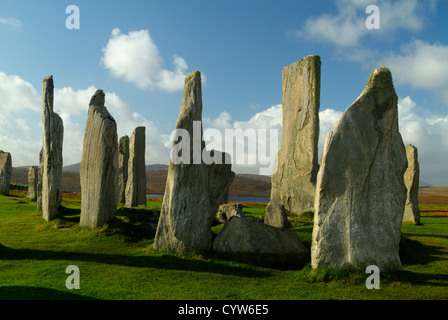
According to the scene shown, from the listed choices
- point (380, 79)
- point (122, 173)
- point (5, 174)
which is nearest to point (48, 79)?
point (122, 173)

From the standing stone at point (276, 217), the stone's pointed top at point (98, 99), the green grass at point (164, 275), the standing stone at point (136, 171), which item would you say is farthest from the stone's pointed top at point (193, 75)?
the standing stone at point (136, 171)

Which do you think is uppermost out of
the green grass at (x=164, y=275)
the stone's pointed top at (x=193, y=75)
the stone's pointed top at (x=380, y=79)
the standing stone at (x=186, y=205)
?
the stone's pointed top at (x=193, y=75)

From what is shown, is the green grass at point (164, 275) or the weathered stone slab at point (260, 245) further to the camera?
the weathered stone slab at point (260, 245)

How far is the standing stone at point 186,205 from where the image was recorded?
403 inches

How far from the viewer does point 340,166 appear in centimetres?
841

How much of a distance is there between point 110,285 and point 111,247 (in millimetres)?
3897

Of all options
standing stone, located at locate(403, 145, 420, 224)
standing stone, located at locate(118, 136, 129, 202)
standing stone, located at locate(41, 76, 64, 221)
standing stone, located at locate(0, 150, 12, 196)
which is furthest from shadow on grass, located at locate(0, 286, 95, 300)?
standing stone, located at locate(0, 150, 12, 196)

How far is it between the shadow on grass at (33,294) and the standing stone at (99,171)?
5.76m

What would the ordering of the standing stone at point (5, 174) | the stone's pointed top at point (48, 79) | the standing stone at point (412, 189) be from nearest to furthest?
1. the stone's pointed top at point (48, 79)
2. the standing stone at point (412, 189)
3. the standing stone at point (5, 174)

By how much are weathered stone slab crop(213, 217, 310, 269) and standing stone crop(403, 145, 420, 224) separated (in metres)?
11.8

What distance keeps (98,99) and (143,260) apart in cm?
853

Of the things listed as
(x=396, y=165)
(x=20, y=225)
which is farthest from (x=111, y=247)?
(x=396, y=165)

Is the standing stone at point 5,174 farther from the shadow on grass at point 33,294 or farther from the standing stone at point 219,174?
the shadow on grass at point 33,294
